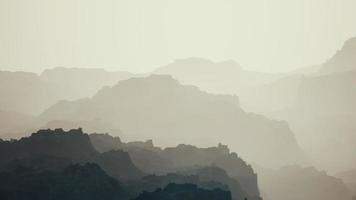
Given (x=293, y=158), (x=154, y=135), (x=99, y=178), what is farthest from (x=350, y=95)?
(x=99, y=178)

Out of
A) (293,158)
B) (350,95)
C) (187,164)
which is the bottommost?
(187,164)

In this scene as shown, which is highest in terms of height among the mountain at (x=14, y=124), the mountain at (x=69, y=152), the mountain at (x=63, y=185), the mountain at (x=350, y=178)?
the mountain at (x=14, y=124)

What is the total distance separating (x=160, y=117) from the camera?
140875 mm

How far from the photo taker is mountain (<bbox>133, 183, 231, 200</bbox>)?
58.9 m

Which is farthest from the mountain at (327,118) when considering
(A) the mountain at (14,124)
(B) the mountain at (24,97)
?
(B) the mountain at (24,97)

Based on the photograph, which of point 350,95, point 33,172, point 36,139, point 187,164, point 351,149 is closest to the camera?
point 33,172

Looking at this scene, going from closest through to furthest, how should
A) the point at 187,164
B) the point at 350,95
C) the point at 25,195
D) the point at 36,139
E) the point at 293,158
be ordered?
the point at 25,195 → the point at 36,139 → the point at 187,164 → the point at 293,158 → the point at 350,95

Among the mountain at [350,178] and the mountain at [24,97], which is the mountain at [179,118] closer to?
the mountain at [350,178]

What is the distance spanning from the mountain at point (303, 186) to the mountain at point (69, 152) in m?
42.3

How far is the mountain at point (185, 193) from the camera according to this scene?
58928mm

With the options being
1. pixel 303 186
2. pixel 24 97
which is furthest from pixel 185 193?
pixel 24 97

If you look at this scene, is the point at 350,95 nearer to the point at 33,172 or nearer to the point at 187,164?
the point at 187,164

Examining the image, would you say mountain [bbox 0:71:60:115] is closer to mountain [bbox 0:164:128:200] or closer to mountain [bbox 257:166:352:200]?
mountain [bbox 257:166:352:200]

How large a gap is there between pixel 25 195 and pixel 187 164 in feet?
113
